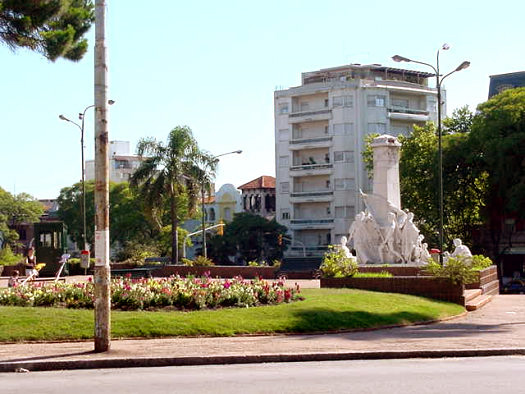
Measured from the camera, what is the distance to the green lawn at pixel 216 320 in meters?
17.2

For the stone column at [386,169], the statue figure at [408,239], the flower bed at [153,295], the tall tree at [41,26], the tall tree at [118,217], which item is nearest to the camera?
the flower bed at [153,295]

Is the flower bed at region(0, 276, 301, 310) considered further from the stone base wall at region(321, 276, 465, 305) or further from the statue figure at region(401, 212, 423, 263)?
the statue figure at region(401, 212, 423, 263)

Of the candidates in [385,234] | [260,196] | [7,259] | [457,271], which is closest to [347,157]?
[260,196]

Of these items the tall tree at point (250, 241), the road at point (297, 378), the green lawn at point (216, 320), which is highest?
the tall tree at point (250, 241)

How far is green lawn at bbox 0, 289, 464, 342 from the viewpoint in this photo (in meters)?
17.2

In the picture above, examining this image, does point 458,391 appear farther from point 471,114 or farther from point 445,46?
point 471,114

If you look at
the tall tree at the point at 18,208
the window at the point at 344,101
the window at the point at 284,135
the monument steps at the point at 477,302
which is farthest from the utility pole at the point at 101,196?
the tall tree at the point at 18,208

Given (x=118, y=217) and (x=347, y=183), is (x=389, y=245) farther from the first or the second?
(x=118, y=217)

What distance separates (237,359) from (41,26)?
1278 cm

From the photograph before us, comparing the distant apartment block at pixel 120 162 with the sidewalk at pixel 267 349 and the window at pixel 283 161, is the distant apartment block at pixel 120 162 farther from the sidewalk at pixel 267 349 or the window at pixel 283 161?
the sidewalk at pixel 267 349

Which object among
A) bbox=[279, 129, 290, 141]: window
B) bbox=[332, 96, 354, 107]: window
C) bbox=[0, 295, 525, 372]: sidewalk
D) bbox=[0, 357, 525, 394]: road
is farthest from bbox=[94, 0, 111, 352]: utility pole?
bbox=[279, 129, 290, 141]: window

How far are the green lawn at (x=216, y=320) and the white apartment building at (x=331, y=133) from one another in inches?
2488

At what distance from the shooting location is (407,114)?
8688cm

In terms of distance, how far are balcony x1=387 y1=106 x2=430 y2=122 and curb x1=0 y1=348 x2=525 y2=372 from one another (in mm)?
71125
